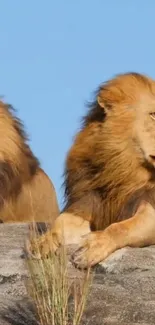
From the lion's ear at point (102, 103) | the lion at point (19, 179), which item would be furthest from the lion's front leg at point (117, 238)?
the lion at point (19, 179)

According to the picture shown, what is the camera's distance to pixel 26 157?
862 cm

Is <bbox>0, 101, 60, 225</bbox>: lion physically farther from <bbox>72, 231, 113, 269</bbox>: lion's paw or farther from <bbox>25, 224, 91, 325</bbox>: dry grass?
<bbox>25, 224, 91, 325</bbox>: dry grass

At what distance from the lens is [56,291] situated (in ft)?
16.1

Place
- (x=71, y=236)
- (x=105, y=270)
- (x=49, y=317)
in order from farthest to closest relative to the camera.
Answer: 1. (x=71, y=236)
2. (x=105, y=270)
3. (x=49, y=317)

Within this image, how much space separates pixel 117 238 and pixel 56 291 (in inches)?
39.2

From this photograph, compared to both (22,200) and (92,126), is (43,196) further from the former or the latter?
(92,126)

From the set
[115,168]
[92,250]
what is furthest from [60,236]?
[115,168]

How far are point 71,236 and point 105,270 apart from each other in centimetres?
59

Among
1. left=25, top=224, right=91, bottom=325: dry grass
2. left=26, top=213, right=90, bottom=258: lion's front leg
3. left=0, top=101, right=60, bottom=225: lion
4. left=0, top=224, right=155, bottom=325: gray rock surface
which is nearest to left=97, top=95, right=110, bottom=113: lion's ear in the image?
left=26, top=213, right=90, bottom=258: lion's front leg

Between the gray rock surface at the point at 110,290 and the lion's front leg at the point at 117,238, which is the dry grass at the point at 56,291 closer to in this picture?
the gray rock surface at the point at 110,290

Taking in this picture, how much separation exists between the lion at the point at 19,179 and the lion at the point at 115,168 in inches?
68.3

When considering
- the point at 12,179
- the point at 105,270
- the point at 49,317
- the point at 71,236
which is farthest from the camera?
the point at 12,179

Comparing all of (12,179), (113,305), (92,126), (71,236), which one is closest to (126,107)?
(92,126)

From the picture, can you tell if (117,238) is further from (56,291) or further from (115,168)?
(56,291)
